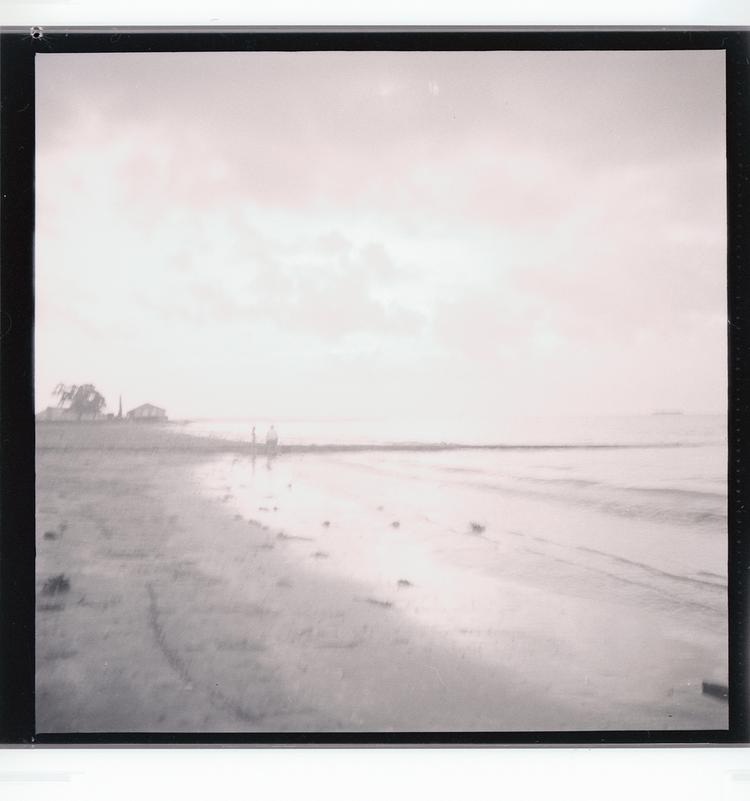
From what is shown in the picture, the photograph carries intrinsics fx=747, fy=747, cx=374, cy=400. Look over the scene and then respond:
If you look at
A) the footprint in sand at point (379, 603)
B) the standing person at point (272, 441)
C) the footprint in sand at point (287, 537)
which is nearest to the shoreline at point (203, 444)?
the standing person at point (272, 441)

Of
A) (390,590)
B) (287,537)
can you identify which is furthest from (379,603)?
(287,537)

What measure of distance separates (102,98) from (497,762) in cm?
162

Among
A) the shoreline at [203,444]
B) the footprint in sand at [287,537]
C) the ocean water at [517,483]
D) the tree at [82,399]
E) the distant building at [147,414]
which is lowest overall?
the footprint in sand at [287,537]

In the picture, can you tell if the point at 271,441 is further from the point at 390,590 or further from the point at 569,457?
the point at 569,457

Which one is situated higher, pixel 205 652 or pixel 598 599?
pixel 598 599

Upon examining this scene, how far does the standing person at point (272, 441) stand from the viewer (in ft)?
5.11

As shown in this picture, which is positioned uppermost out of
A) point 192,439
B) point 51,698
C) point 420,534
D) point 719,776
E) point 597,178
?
point 597,178

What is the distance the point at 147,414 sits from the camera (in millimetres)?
1552

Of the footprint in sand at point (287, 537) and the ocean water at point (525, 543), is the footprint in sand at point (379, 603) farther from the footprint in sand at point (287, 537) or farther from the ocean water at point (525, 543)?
the footprint in sand at point (287, 537)

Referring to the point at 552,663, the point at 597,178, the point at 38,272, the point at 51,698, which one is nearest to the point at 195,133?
the point at 38,272

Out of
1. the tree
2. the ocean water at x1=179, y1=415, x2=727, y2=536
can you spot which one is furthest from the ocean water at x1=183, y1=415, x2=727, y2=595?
the tree

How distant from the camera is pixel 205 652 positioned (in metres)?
1.55

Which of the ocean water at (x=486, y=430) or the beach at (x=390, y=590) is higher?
the ocean water at (x=486, y=430)

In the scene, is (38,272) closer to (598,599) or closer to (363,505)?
(363,505)
